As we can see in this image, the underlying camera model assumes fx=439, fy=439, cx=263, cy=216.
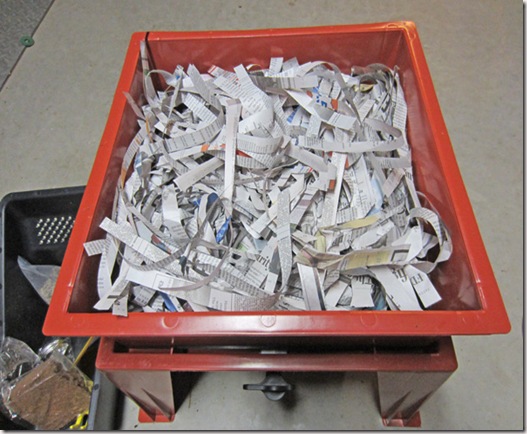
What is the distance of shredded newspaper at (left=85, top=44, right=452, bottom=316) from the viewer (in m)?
A: 0.58

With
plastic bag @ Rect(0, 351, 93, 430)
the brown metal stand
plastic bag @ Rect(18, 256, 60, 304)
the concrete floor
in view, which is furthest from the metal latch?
plastic bag @ Rect(18, 256, 60, 304)

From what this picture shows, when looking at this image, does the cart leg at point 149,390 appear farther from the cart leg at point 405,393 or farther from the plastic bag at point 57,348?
the cart leg at point 405,393

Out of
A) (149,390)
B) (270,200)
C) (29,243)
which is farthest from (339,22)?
(149,390)

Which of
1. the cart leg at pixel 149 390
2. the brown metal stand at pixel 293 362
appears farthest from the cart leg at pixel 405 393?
the cart leg at pixel 149 390

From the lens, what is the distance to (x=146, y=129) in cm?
74

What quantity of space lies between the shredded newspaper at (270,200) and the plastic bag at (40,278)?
28cm

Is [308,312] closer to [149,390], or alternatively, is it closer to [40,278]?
[149,390]

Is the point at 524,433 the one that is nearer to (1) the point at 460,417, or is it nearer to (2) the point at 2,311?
(1) the point at 460,417

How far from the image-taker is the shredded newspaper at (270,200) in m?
0.58

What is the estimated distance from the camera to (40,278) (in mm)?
828

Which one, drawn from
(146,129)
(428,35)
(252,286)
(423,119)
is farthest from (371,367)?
(428,35)

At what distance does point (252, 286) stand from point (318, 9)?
1.12 meters

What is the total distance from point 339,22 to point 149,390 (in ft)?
3.85

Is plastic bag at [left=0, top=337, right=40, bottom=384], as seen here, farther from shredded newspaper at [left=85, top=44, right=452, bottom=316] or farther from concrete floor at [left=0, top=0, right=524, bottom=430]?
shredded newspaper at [left=85, top=44, right=452, bottom=316]
